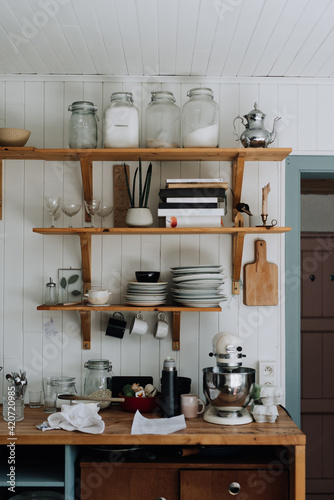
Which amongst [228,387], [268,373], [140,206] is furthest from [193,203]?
[268,373]

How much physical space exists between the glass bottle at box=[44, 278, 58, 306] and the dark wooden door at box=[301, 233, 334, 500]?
2.41 m

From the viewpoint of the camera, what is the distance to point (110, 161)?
115 inches

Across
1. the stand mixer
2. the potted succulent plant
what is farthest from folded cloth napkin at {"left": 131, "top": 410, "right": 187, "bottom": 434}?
the potted succulent plant

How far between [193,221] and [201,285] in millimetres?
299

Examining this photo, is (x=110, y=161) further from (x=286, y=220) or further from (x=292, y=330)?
(x=292, y=330)

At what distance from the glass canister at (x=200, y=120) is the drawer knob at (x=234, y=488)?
4.80 ft

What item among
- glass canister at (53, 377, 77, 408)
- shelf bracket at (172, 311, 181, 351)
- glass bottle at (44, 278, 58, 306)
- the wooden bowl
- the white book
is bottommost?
glass canister at (53, 377, 77, 408)

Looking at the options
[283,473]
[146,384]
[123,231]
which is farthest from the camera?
[146,384]

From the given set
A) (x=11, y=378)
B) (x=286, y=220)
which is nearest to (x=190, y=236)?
(x=286, y=220)

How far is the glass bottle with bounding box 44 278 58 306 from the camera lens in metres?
2.78

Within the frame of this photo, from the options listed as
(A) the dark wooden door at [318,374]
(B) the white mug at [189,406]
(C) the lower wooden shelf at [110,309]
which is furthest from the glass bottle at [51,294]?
(A) the dark wooden door at [318,374]

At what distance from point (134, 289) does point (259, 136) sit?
0.92 meters

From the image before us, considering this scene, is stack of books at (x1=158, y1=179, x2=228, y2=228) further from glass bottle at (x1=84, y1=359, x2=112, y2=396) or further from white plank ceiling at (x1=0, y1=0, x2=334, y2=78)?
glass bottle at (x1=84, y1=359, x2=112, y2=396)

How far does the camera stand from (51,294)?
279 centimetres
